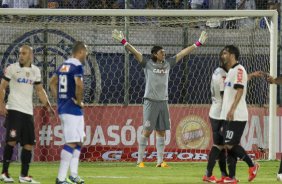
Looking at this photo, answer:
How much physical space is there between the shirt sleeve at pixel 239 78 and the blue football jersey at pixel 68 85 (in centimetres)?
240

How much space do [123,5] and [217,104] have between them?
23.0 ft

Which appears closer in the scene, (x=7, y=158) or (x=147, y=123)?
(x=7, y=158)

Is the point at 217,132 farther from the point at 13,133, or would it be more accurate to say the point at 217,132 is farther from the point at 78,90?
the point at 13,133

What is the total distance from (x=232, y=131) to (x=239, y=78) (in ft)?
2.71

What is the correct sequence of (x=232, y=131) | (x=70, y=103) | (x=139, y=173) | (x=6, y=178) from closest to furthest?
(x=70, y=103)
(x=232, y=131)
(x=6, y=178)
(x=139, y=173)

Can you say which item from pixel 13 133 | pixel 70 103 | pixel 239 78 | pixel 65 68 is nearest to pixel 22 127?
pixel 13 133

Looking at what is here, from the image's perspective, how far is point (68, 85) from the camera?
13.5 metres

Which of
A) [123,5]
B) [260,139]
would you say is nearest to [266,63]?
[260,139]

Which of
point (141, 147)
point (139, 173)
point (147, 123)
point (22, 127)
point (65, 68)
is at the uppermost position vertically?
point (65, 68)

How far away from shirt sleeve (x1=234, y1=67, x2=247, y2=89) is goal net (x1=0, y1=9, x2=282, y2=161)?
208 inches

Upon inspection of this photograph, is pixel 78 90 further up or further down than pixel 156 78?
further down

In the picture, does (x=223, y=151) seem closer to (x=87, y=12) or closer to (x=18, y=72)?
(x=18, y=72)

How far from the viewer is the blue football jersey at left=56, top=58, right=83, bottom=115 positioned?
1344 cm

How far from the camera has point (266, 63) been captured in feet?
66.7
